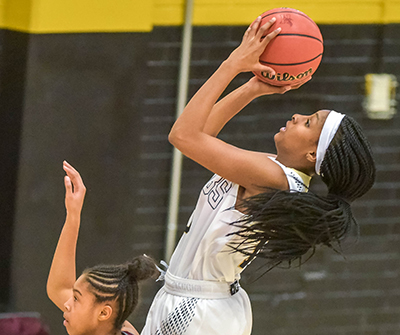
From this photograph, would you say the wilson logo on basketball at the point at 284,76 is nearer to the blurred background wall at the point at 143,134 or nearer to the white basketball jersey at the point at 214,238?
the white basketball jersey at the point at 214,238

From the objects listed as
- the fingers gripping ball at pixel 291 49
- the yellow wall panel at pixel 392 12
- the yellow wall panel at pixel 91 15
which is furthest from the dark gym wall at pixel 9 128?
the yellow wall panel at pixel 392 12

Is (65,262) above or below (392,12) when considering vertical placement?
below

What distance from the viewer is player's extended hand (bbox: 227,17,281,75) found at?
228 cm

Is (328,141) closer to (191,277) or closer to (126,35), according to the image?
(191,277)

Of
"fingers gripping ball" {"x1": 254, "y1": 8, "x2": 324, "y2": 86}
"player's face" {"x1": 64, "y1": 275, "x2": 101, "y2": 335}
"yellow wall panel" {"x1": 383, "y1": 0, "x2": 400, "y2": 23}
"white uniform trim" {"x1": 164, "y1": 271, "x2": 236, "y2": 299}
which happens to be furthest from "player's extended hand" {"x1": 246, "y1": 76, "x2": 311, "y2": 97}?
"yellow wall panel" {"x1": 383, "y1": 0, "x2": 400, "y2": 23}

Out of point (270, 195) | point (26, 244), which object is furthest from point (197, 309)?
point (26, 244)

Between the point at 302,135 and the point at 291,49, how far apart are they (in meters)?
0.35

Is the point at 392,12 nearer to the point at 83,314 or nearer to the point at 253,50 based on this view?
the point at 253,50

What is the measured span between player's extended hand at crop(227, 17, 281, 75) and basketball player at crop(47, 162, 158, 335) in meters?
0.81

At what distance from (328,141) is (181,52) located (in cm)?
218

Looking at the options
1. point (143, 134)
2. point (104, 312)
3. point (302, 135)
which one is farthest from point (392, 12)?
point (104, 312)

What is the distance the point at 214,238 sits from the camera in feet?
7.87

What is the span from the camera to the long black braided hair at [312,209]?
7.52 ft

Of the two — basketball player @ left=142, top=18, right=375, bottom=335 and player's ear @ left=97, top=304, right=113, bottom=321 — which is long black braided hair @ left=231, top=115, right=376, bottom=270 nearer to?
basketball player @ left=142, top=18, right=375, bottom=335
